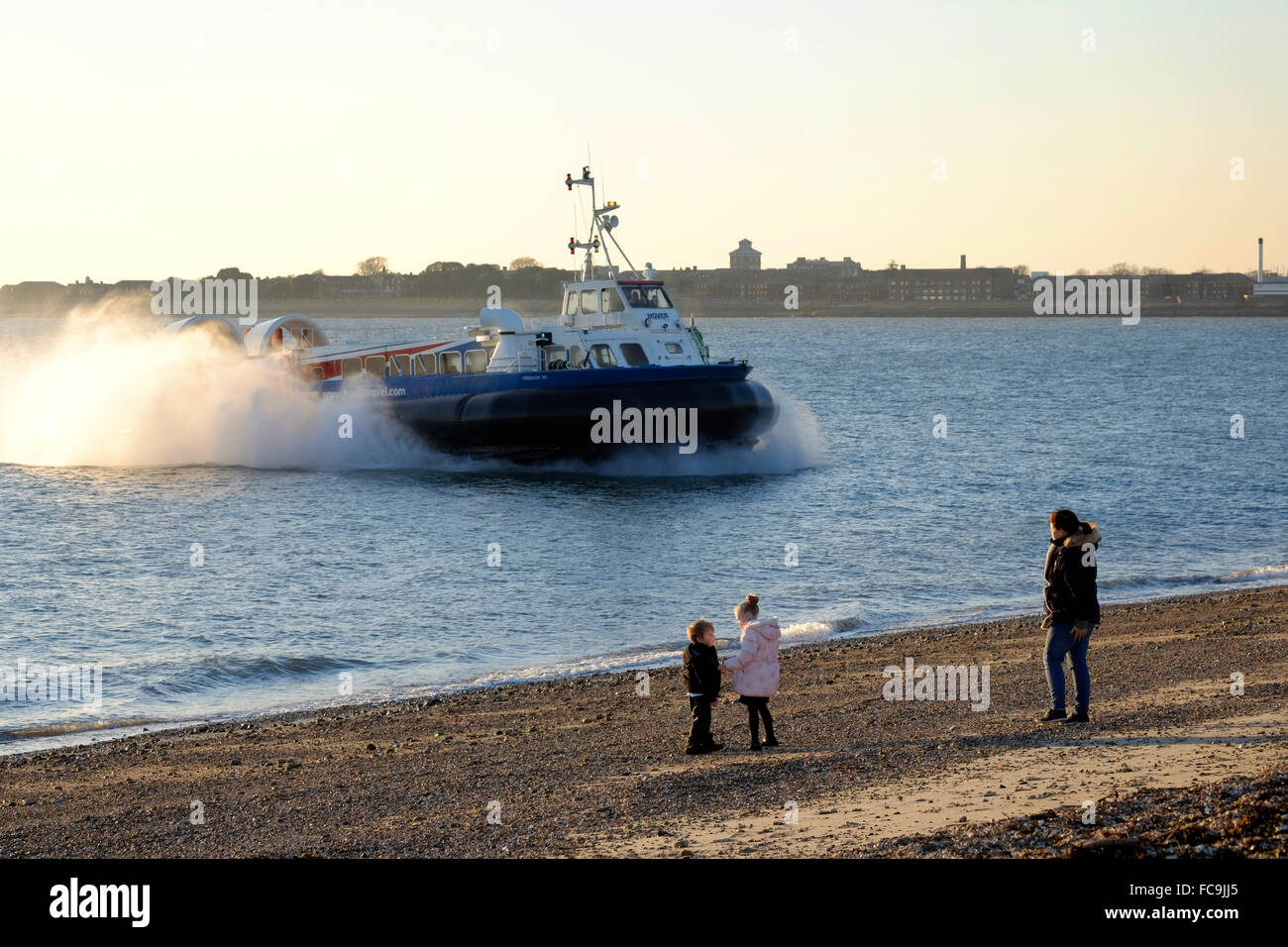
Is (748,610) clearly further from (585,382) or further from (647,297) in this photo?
(647,297)

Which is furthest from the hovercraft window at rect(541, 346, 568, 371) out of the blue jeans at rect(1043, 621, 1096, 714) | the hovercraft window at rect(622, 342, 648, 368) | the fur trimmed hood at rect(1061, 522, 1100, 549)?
the fur trimmed hood at rect(1061, 522, 1100, 549)

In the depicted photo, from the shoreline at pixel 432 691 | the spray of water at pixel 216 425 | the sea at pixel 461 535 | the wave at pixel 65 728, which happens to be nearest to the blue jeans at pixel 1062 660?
the sea at pixel 461 535

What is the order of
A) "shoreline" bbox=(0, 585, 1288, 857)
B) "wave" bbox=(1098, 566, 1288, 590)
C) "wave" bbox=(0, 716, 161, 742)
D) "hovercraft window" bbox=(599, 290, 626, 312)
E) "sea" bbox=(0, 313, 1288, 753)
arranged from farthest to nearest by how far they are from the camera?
1. "hovercraft window" bbox=(599, 290, 626, 312)
2. "wave" bbox=(1098, 566, 1288, 590)
3. "sea" bbox=(0, 313, 1288, 753)
4. "wave" bbox=(0, 716, 161, 742)
5. "shoreline" bbox=(0, 585, 1288, 857)

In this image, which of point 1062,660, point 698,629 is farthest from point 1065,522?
point 698,629

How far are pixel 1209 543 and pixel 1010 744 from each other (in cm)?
1392

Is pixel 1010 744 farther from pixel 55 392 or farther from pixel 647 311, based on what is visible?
pixel 55 392

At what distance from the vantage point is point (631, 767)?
7.82 meters

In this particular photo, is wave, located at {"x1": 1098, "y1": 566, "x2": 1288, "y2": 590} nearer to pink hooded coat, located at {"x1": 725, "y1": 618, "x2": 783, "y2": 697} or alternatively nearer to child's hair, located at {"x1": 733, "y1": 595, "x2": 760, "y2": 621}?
pink hooded coat, located at {"x1": 725, "y1": 618, "x2": 783, "y2": 697}

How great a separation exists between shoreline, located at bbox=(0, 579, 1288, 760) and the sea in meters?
0.07

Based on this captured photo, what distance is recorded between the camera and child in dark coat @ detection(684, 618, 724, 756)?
7.85 m

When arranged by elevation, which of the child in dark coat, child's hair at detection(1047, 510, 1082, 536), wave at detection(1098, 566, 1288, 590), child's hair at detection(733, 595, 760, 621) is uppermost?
child's hair at detection(1047, 510, 1082, 536)

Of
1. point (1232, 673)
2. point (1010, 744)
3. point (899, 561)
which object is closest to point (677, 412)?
point (899, 561)

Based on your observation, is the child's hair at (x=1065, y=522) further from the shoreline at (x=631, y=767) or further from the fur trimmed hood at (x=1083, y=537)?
the shoreline at (x=631, y=767)
